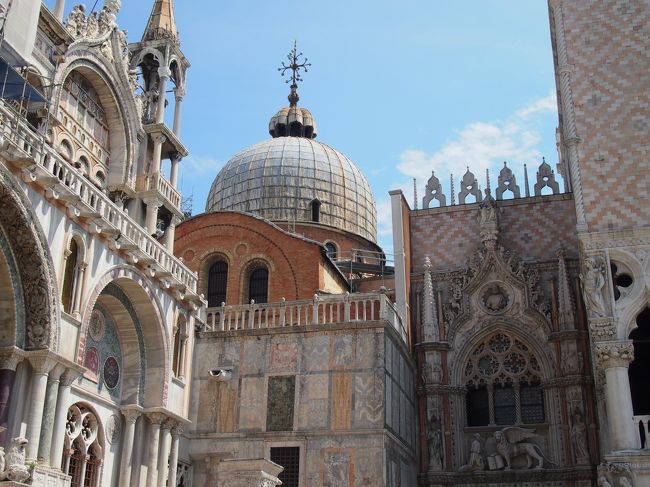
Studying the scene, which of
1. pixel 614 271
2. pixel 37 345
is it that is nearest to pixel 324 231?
pixel 614 271

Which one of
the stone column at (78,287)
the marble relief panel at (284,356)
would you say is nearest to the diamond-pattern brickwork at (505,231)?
the marble relief panel at (284,356)

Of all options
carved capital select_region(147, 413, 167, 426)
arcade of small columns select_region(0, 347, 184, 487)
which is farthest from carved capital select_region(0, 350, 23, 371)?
carved capital select_region(147, 413, 167, 426)

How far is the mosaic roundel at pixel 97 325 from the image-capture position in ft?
55.9

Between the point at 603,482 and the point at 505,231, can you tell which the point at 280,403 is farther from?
the point at 505,231

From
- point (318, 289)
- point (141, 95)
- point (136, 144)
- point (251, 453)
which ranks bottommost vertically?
point (251, 453)

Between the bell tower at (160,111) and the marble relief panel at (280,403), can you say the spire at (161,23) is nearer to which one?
the bell tower at (160,111)

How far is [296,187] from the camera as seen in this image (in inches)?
1387

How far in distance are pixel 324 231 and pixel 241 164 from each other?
5092 mm

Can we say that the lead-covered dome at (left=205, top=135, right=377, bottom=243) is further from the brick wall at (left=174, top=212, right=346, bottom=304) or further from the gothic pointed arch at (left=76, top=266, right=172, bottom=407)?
the gothic pointed arch at (left=76, top=266, right=172, bottom=407)

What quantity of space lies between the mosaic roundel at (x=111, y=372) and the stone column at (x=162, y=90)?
21.6 ft

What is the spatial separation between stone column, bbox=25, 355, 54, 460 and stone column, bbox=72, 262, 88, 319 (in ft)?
3.99

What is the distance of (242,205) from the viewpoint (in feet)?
115

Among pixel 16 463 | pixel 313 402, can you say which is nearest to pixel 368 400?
pixel 313 402

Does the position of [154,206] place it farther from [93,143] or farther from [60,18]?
[60,18]
